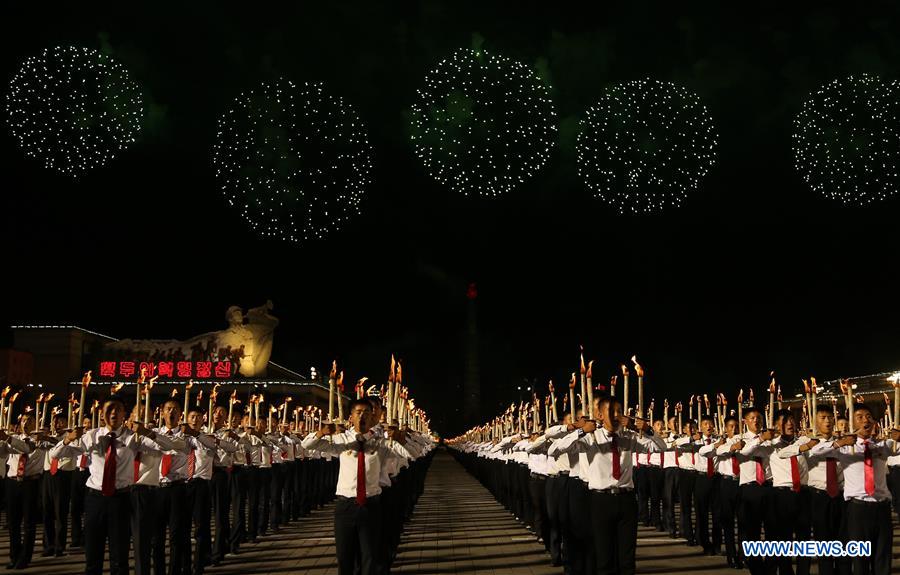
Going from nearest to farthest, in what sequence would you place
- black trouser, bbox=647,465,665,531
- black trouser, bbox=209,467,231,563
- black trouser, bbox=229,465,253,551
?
black trouser, bbox=209,467,231,563 → black trouser, bbox=229,465,253,551 → black trouser, bbox=647,465,665,531

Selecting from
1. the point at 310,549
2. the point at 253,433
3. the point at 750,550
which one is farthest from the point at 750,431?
the point at 253,433

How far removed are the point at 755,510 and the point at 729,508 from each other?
4.35 ft

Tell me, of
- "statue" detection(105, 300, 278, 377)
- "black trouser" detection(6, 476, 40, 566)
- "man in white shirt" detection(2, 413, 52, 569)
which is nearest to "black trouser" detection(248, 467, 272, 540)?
"man in white shirt" detection(2, 413, 52, 569)

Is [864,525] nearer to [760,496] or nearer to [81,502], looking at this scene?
[760,496]

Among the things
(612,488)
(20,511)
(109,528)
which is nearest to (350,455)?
(612,488)

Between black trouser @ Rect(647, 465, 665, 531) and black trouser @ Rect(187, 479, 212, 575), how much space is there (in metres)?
8.89

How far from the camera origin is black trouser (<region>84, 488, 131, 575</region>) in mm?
10266

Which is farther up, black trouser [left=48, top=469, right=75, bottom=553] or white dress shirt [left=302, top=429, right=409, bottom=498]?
white dress shirt [left=302, top=429, right=409, bottom=498]

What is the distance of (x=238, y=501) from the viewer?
1623 centimetres

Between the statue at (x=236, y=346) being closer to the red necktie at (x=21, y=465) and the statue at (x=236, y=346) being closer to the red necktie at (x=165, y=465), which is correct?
the red necktie at (x=21, y=465)

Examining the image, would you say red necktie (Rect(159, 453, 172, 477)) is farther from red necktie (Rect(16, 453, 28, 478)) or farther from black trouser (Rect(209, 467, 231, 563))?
red necktie (Rect(16, 453, 28, 478))

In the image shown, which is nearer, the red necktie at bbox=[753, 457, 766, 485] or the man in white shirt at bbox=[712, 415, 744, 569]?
the red necktie at bbox=[753, 457, 766, 485]

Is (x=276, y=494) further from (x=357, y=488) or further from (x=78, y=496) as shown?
(x=357, y=488)

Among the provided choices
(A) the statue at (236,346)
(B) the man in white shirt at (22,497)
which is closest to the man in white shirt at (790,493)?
(B) the man in white shirt at (22,497)
